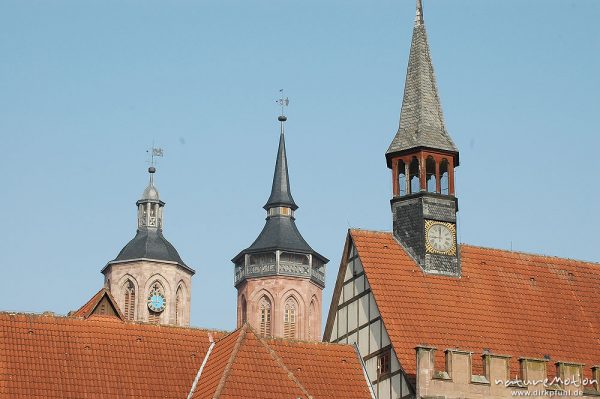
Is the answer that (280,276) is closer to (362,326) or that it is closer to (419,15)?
(419,15)

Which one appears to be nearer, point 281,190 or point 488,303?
point 488,303

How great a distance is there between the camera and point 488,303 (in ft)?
143

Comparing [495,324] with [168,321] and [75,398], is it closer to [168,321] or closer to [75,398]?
[75,398]

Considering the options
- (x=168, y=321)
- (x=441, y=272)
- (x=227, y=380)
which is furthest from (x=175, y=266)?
(x=227, y=380)

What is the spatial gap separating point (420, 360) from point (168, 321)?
181 feet

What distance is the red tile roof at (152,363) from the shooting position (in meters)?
37.4

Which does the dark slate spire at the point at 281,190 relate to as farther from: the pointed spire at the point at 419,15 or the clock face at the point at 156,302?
the pointed spire at the point at 419,15

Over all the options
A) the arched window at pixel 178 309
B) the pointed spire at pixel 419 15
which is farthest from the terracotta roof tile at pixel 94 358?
the arched window at pixel 178 309

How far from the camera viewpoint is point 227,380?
3706 cm

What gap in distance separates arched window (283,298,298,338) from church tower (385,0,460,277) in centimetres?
4570

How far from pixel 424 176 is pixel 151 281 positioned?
158 feet

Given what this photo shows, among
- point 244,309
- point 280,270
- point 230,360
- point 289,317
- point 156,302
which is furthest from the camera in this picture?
point 244,309

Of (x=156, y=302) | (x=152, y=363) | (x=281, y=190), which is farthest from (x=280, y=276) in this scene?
(x=152, y=363)

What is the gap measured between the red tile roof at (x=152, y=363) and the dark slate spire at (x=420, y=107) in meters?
8.14
